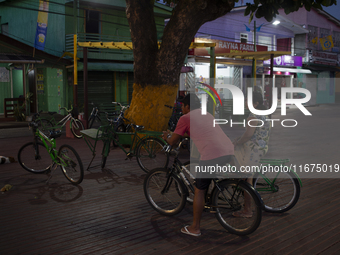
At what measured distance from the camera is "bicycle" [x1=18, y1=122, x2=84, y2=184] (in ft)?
20.7

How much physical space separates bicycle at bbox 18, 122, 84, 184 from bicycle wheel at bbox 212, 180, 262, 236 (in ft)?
9.29

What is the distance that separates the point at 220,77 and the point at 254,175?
23688 mm

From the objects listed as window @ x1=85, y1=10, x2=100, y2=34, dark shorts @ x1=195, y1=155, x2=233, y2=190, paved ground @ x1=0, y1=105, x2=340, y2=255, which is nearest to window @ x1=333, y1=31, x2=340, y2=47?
window @ x1=85, y1=10, x2=100, y2=34

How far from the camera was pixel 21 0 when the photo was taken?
830 inches

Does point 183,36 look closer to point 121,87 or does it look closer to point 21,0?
point 121,87

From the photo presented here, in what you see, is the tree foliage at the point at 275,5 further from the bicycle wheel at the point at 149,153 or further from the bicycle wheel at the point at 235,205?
the bicycle wheel at the point at 235,205

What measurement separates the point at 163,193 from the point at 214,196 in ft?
2.64

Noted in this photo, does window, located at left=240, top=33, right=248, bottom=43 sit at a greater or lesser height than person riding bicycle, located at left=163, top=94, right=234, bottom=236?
greater

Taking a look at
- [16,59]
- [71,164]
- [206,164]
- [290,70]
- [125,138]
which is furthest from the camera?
[290,70]

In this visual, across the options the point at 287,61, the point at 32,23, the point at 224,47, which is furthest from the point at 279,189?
the point at 287,61

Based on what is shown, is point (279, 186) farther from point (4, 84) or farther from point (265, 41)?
point (265, 41)

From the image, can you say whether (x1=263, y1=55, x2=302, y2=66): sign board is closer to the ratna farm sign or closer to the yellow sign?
the yellow sign

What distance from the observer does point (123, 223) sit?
15.4 feet

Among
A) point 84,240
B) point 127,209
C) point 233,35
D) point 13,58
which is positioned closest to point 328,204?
point 127,209
